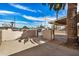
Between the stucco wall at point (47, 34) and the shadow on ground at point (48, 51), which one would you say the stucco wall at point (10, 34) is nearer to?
the shadow on ground at point (48, 51)

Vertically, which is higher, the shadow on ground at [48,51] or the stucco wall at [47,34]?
the stucco wall at [47,34]

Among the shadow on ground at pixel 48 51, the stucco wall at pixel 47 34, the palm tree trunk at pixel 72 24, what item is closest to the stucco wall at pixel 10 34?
the shadow on ground at pixel 48 51

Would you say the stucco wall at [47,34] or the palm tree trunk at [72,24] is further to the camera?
the stucco wall at [47,34]

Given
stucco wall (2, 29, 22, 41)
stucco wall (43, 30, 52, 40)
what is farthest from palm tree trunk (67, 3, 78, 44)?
stucco wall (2, 29, 22, 41)

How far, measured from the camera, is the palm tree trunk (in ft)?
15.6

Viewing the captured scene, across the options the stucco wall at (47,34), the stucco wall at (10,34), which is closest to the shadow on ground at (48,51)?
the stucco wall at (47,34)

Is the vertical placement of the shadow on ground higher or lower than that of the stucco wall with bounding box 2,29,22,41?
lower

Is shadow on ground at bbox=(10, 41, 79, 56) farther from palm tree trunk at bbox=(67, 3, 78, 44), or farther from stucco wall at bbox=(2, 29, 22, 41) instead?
stucco wall at bbox=(2, 29, 22, 41)

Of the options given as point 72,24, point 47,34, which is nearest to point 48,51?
point 47,34

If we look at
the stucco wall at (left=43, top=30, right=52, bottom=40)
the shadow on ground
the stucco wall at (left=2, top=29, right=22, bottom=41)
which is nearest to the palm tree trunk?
the shadow on ground

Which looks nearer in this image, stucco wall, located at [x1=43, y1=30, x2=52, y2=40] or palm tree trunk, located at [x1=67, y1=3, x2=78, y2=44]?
palm tree trunk, located at [x1=67, y1=3, x2=78, y2=44]

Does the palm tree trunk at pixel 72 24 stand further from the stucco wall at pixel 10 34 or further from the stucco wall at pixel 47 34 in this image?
the stucco wall at pixel 10 34

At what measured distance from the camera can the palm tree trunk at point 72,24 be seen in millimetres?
4754

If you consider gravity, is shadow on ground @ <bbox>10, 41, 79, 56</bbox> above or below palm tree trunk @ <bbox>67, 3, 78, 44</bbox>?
below
